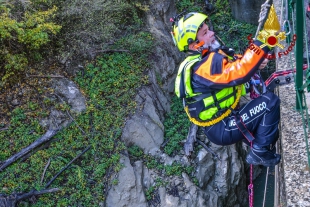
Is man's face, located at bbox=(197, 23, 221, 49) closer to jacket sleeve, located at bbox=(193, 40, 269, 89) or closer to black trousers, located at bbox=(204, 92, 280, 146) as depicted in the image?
jacket sleeve, located at bbox=(193, 40, 269, 89)

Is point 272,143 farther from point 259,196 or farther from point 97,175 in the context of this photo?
point 259,196

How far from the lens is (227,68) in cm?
306

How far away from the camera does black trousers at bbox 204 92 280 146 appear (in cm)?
351

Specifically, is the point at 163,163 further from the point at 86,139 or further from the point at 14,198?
the point at 14,198

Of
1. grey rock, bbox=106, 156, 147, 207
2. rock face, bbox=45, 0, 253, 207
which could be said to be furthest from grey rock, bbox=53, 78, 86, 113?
grey rock, bbox=106, 156, 147, 207

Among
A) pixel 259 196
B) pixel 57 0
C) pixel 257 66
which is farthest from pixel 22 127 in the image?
pixel 259 196

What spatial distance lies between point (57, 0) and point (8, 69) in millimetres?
1631

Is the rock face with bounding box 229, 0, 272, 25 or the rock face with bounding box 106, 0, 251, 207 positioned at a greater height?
the rock face with bounding box 229, 0, 272, 25

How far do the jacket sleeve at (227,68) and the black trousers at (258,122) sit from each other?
0.61 meters

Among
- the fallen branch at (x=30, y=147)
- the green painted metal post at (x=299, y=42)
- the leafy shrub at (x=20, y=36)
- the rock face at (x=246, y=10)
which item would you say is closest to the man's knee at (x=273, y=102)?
the green painted metal post at (x=299, y=42)

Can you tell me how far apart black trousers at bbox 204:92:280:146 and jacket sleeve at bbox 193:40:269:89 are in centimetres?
61

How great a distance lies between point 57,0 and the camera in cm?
645

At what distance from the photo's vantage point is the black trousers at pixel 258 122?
3514mm

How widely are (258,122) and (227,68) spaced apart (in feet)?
2.74
